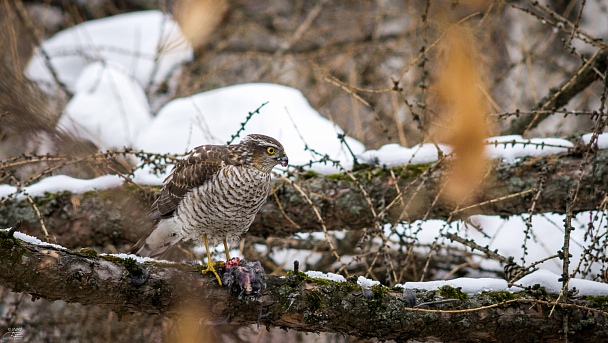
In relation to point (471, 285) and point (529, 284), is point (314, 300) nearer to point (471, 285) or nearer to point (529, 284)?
point (471, 285)

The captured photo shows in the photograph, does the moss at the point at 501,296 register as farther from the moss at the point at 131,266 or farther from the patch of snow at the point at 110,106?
the patch of snow at the point at 110,106

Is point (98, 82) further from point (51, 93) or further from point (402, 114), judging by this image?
point (402, 114)

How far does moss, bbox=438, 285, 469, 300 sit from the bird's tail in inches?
67.7

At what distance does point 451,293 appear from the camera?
2.95m

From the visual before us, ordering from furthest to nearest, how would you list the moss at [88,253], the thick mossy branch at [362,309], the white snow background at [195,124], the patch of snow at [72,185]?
the patch of snow at [72,185], the white snow background at [195,124], the thick mossy branch at [362,309], the moss at [88,253]

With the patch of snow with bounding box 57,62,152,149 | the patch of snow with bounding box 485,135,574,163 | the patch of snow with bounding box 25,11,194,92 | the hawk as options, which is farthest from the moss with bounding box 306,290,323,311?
the patch of snow with bounding box 25,11,194,92

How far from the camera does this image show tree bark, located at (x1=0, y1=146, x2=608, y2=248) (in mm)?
3850

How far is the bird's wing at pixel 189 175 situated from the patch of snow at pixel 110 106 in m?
1.81

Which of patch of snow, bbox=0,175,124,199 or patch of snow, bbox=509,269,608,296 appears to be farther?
patch of snow, bbox=0,175,124,199

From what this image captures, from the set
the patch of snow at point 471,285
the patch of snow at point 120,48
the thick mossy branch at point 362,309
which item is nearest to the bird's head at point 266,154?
the thick mossy branch at point 362,309

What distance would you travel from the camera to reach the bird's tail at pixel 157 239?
12.6ft

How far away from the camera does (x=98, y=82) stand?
6395 millimetres

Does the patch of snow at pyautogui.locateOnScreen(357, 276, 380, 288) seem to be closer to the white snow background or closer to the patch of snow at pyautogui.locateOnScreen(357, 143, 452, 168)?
the white snow background

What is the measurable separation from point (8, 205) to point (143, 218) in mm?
978
